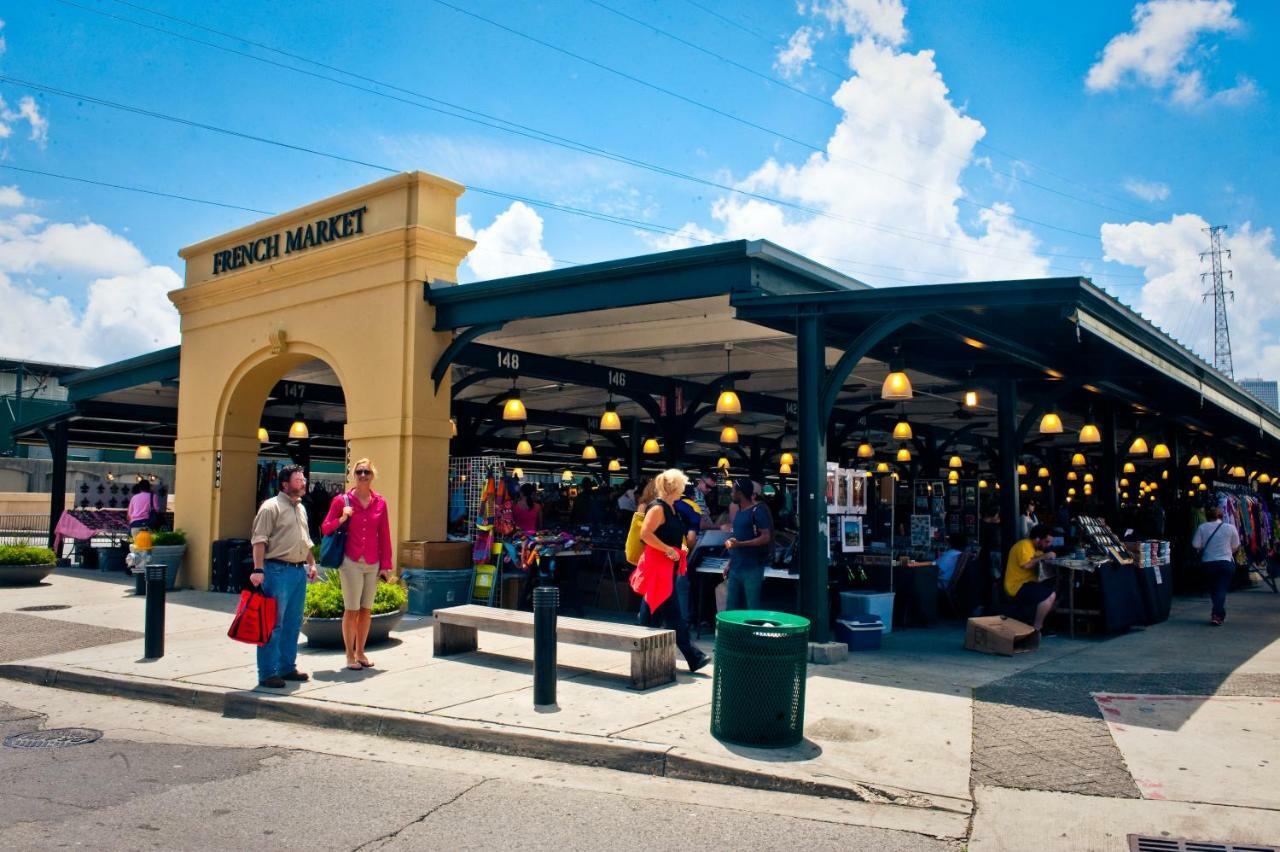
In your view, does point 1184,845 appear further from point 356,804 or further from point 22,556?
point 22,556

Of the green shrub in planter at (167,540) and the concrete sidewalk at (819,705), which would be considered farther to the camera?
the green shrub in planter at (167,540)

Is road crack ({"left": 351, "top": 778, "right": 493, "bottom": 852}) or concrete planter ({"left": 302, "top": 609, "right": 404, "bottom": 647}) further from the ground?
concrete planter ({"left": 302, "top": 609, "right": 404, "bottom": 647})

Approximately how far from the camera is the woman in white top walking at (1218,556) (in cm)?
1273

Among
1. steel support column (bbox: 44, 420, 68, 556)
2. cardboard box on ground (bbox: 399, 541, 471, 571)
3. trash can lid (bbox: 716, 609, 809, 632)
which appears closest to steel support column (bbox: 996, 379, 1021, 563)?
Result: cardboard box on ground (bbox: 399, 541, 471, 571)

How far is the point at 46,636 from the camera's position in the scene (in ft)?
37.1

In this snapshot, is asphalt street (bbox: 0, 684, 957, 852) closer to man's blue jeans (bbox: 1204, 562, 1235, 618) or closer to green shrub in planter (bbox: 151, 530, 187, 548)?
man's blue jeans (bbox: 1204, 562, 1235, 618)

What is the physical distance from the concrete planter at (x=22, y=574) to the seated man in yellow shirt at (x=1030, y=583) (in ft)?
52.3

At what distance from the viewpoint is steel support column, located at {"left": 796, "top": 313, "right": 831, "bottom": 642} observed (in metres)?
9.59

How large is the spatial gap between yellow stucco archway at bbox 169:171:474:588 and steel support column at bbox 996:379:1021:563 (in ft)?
25.2

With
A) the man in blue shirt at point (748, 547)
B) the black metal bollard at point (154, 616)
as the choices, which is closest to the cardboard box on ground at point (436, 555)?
the black metal bollard at point (154, 616)

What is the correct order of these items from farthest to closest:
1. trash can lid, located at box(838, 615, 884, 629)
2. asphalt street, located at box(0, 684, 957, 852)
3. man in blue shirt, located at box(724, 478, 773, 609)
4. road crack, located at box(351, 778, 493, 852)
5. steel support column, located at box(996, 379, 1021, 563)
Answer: steel support column, located at box(996, 379, 1021, 563) < trash can lid, located at box(838, 615, 884, 629) < man in blue shirt, located at box(724, 478, 773, 609) < asphalt street, located at box(0, 684, 957, 852) < road crack, located at box(351, 778, 493, 852)

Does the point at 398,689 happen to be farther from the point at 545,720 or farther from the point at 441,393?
the point at 441,393

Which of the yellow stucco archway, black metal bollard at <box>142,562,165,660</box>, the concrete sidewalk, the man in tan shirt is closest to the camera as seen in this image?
the concrete sidewalk

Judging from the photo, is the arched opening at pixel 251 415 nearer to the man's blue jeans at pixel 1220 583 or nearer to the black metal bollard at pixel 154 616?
the black metal bollard at pixel 154 616
